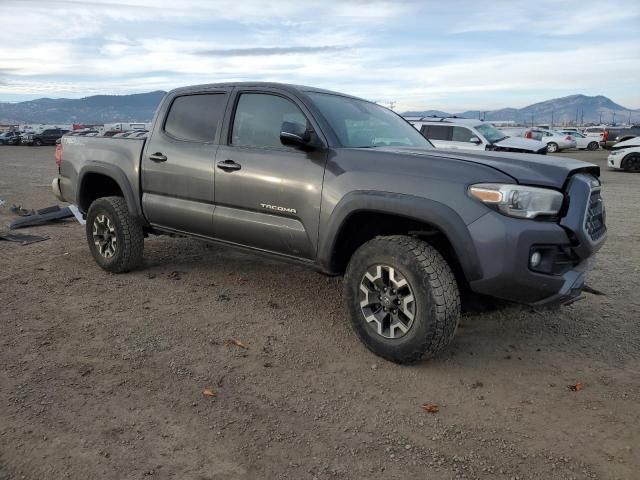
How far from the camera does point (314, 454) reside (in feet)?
8.93

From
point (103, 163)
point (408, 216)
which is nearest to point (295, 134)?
point (408, 216)

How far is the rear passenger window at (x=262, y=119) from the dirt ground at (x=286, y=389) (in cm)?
141

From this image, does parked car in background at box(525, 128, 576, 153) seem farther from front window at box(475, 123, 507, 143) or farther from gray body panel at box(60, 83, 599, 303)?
gray body panel at box(60, 83, 599, 303)

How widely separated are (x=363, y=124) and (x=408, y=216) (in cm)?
129

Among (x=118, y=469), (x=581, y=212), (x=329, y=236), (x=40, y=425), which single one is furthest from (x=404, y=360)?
(x=40, y=425)

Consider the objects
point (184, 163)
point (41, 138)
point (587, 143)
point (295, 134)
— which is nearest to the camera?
point (295, 134)

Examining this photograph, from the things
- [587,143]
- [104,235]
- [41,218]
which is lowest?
[41,218]

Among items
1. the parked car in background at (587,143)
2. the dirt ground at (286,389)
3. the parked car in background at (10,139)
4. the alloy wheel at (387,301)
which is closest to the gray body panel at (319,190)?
the alloy wheel at (387,301)

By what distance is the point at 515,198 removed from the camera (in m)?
3.25

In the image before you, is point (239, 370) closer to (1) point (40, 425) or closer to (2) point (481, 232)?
(1) point (40, 425)

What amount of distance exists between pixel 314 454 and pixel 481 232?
5.08 feet

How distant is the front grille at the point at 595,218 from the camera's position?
3.53m

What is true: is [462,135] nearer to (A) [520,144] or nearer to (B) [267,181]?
(A) [520,144]

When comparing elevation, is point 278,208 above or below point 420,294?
above
